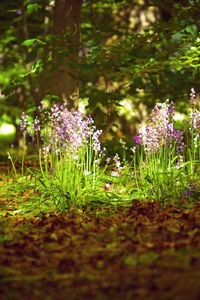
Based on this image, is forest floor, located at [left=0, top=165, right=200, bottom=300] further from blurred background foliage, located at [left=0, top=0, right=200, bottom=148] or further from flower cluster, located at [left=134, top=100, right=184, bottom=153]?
blurred background foliage, located at [left=0, top=0, right=200, bottom=148]

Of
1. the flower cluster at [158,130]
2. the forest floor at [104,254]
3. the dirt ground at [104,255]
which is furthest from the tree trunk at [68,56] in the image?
the dirt ground at [104,255]

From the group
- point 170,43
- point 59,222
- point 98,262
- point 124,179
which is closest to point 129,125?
point 170,43

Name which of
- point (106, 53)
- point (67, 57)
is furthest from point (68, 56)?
point (106, 53)

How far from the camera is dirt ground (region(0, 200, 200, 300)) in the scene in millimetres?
3057

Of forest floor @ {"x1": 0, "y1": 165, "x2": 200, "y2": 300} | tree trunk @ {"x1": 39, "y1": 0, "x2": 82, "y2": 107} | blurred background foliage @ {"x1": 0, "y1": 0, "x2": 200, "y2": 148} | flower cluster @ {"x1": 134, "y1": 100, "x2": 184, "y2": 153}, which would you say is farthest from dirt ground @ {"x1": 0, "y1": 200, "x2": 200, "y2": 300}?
tree trunk @ {"x1": 39, "y1": 0, "x2": 82, "y2": 107}

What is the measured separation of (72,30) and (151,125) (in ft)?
10.8

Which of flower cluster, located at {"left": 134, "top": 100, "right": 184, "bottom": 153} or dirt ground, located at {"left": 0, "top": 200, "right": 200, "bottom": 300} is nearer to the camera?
dirt ground, located at {"left": 0, "top": 200, "right": 200, "bottom": 300}

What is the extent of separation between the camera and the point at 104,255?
3.82 meters

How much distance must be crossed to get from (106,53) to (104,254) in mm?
4991

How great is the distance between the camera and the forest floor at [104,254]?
3057 millimetres

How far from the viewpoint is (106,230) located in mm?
4668

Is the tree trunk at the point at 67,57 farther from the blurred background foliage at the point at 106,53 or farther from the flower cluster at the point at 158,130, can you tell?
the flower cluster at the point at 158,130

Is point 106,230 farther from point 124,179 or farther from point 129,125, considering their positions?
point 129,125

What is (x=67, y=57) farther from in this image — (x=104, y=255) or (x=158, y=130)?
(x=104, y=255)
